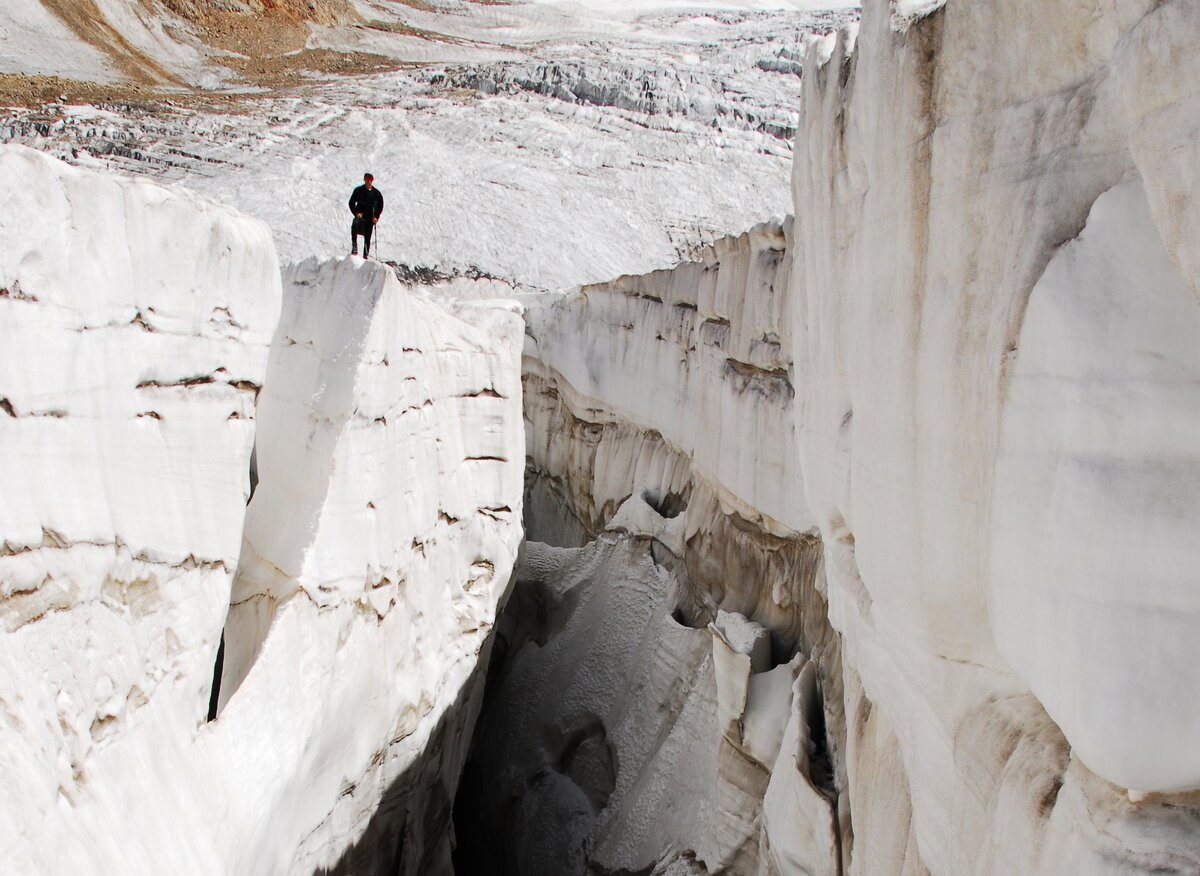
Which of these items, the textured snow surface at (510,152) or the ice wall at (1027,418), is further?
the textured snow surface at (510,152)

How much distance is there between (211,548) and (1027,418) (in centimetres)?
280

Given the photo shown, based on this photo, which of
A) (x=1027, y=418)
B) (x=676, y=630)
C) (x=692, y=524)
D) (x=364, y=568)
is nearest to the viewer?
(x=1027, y=418)

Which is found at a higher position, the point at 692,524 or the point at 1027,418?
the point at 1027,418

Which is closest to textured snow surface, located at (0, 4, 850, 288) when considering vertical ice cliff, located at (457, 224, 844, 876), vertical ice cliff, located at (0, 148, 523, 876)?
vertical ice cliff, located at (457, 224, 844, 876)

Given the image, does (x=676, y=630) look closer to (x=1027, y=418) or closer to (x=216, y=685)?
(x=216, y=685)

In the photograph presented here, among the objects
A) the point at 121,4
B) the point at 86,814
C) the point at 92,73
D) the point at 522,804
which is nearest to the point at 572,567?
the point at 522,804

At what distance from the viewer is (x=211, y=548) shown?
3211 mm

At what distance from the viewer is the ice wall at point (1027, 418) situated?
52.5 inches

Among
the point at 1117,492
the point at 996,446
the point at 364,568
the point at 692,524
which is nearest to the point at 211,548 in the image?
the point at 364,568

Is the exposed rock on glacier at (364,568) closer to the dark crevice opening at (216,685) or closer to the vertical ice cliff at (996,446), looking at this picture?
the dark crevice opening at (216,685)

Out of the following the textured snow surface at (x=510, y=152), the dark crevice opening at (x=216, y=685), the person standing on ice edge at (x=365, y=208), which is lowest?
the dark crevice opening at (x=216, y=685)

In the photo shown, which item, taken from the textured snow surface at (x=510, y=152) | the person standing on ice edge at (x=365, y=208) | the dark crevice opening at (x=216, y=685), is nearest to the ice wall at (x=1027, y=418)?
the dark crevice opening at (x=216, y=685)

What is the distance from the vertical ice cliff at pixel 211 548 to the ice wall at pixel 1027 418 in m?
2.27

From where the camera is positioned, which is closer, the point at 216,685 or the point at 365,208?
the point at 216,685
